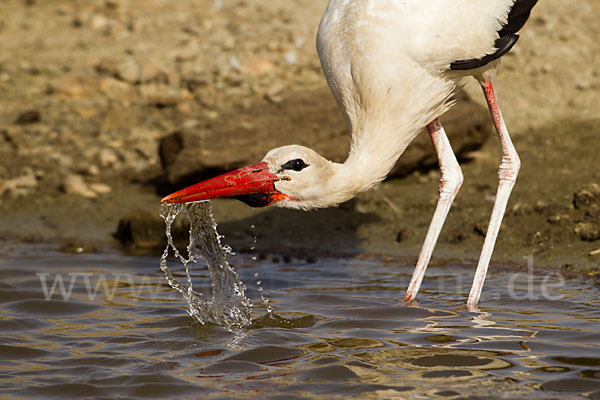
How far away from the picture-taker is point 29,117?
10.8m

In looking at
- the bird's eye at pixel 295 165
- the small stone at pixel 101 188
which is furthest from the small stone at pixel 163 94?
the bird's eye at pixel 295 165

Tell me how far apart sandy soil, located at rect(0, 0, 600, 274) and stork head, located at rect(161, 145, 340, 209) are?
7.56 feet

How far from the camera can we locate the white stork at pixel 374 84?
226 inches

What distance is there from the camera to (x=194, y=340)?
18.9ft

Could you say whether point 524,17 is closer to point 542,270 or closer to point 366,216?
point 542,270

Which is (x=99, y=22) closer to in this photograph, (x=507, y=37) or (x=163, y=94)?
(x=163, y=94)

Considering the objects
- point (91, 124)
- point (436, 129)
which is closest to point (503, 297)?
point (436, 129)

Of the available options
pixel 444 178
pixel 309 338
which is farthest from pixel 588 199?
pixel 309 338

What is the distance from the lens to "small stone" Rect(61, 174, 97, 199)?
987 centimetres

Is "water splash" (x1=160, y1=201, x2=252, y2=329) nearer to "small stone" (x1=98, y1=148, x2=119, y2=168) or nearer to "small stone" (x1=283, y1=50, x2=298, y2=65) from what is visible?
"small stone" (x1=98, y1=148, x2=119, y2=168)

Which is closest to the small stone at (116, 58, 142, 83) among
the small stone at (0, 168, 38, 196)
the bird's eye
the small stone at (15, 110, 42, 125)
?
the small stone at (15, 110, 42, 125)

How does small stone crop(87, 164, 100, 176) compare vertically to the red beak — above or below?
above

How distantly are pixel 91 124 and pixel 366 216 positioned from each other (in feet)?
12.8

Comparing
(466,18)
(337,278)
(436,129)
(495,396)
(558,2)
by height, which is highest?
(558,2)
